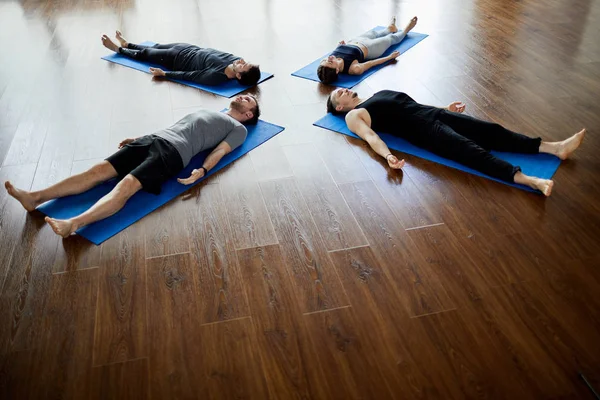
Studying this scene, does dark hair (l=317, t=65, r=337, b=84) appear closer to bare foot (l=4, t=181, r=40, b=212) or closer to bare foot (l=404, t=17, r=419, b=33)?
bare foot (l=404, t=17, r=419, b=33)

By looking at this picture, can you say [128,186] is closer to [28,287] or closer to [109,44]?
[28,287]

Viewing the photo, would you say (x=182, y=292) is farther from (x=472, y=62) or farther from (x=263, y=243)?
(x=472, y=62)

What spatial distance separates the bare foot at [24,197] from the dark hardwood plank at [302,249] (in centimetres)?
122

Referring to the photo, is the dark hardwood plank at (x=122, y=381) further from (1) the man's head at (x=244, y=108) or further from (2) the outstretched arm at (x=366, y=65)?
(2) the outstretched arm at (x=366, y=65)

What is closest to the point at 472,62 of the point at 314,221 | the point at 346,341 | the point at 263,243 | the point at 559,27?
the point at 559,27

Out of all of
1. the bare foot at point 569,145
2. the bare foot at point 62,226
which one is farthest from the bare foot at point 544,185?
the bare foot at point 62,226

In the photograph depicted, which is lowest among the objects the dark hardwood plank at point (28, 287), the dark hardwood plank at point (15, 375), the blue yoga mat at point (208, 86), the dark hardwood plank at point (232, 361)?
the blue yoga mat at point (208, 86)

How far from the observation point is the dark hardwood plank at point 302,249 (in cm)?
222

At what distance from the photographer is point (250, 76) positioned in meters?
3.99

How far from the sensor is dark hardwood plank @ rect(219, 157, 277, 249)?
102 inches

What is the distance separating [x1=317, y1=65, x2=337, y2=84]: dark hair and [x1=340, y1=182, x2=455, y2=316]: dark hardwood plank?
1.37 meters

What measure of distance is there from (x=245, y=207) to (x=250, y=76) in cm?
157

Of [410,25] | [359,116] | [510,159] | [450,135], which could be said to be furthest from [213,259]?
[410,25]

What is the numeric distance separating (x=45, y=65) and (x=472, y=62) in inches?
145
